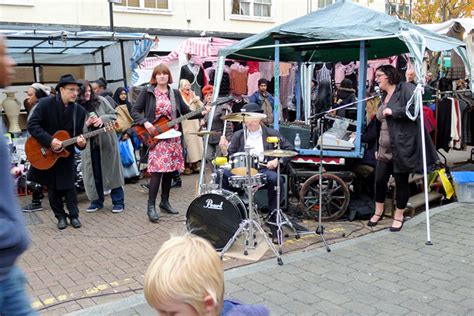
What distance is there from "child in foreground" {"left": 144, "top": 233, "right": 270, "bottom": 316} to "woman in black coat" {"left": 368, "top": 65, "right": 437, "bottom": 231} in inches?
175

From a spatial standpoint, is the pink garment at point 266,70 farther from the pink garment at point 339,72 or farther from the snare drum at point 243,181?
the snare drum at point 243,181

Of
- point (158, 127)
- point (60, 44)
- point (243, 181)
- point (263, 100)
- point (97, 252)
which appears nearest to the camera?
point (243, 181)

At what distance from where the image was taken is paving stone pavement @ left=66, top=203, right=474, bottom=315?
371 centimetres

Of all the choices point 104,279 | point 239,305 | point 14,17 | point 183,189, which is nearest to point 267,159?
point 104,279

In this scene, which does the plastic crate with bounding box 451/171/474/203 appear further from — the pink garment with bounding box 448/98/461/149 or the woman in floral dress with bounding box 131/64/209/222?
the woman in floral dress with bounding box 131/64/209/222

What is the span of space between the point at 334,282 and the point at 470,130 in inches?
246

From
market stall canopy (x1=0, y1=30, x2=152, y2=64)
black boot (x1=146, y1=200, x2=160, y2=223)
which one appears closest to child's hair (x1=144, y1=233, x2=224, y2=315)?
black boot (x1=146, y1=200, x2=160, y2=223)

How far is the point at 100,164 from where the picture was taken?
6.83m

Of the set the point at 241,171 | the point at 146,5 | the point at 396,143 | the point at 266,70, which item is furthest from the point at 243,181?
the point at 146,5

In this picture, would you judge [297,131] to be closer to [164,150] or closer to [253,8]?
[164,150]

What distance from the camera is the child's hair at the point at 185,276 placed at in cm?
145

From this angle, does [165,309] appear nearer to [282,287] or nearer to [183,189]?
[282,287]

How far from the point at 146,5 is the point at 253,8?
4026 mm

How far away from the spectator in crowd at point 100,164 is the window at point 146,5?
7670mm
